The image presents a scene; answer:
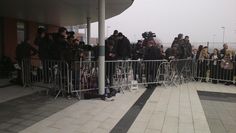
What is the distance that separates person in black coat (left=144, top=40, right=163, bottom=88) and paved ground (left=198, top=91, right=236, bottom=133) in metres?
1.74

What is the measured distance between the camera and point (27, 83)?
29.9 ft

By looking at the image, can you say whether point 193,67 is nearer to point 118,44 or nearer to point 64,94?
point 118,44

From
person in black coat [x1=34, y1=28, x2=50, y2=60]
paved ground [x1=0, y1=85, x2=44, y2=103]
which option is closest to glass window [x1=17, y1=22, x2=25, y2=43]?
paved ground [x1=0, y1=85, x2=44, y2=103]

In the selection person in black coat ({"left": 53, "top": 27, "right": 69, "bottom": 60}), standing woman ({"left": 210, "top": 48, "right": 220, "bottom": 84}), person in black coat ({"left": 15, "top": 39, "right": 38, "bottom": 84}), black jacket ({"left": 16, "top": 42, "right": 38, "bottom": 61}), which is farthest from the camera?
standing woman ({"left": 210, "top": 48, "right": 220, "bottom": 84})

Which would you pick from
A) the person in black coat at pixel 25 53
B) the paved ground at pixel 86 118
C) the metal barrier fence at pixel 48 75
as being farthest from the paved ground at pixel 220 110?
the person in black coat at pixel 25 53

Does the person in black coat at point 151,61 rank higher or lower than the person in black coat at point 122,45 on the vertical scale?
lower

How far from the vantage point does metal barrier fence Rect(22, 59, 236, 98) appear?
7.64 meters

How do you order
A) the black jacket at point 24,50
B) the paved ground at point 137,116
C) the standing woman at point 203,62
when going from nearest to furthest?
1. the paved ground at point 137,116
2. the black jacket at point 24,50
3. the standing woman at point 203,62

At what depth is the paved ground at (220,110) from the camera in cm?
560

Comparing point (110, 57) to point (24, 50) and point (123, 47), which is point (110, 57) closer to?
point (123, 47)

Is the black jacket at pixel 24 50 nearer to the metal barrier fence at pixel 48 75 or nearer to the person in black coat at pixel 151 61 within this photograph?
the metal barrier fence at pixel 48 75

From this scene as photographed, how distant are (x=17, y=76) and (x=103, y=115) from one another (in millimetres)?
4753

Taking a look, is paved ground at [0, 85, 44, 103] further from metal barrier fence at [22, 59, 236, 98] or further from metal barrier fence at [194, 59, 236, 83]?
metal barrier fence at [194, 59, 236, 83]

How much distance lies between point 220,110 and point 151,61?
3438 millimetres
